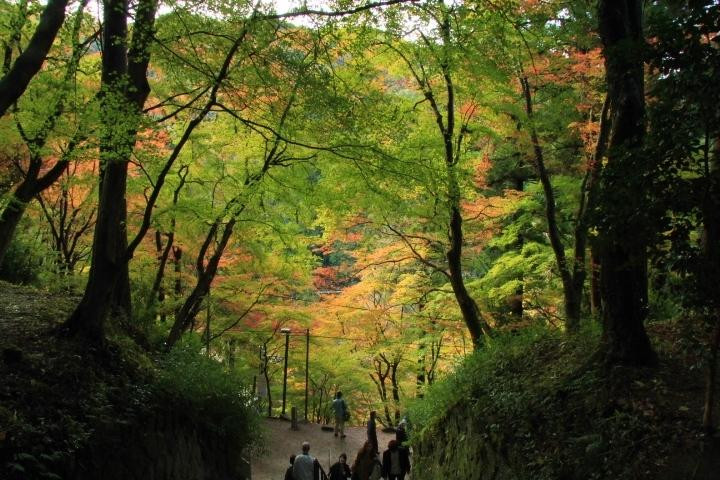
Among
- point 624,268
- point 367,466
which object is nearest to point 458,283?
point 367,466

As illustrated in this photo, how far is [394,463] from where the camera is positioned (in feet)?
34.2

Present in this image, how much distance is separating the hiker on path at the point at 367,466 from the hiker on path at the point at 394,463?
38cm

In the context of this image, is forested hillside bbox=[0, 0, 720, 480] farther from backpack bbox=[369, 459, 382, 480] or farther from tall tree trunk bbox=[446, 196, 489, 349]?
backpack bbox=[369, 459, 382, 480]

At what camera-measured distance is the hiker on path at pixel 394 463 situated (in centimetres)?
1043

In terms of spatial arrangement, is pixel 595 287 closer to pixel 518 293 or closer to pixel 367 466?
pixel 367 466

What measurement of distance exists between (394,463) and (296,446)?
8118 millimetres

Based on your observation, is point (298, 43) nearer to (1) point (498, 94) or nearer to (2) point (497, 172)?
(1) point (498, 94)

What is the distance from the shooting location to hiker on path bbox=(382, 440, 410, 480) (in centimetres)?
1043

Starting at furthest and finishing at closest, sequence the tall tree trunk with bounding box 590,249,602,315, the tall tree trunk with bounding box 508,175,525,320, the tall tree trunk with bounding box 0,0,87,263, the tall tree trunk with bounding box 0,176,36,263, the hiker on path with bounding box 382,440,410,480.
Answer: the tall tree trunk with bounding box 508,175,525,320, the hiker on path with bounding box 382,440,410,480, the tall tree trunk with bounding box 0,176,36,263, the tall tree trunk with bounding box 0,0,87,263, the tall tree trunk with bounding box 590,249,602,315

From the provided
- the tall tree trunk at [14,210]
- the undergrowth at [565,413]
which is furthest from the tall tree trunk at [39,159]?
the undergrowth at [565,413]

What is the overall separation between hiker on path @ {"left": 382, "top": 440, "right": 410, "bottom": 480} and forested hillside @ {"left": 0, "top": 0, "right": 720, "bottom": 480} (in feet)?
1.90

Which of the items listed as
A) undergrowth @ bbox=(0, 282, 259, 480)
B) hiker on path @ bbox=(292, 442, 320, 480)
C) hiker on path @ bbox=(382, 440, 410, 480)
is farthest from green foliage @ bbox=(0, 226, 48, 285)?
hiker on path @ bbox=(382, 440, 410, 480)

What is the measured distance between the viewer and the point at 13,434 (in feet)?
16.8

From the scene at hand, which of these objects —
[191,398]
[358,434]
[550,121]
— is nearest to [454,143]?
[550,121]
